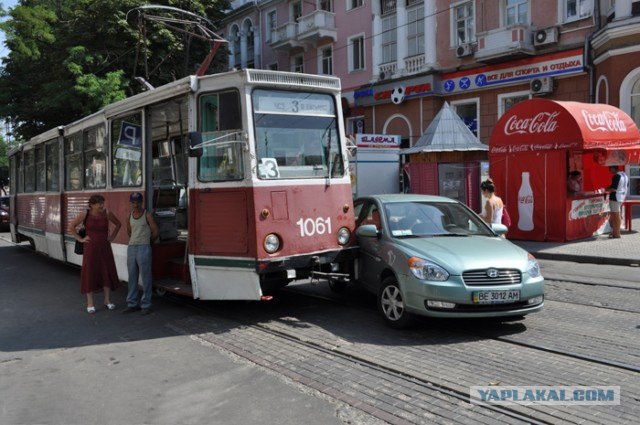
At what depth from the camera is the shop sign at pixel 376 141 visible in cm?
2106

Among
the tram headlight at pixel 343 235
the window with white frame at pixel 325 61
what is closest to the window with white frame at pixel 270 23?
the window with white frame at pixel 325 61

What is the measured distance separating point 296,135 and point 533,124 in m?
8.78

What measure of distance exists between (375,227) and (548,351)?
2.55 m

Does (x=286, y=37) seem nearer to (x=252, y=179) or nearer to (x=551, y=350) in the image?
(x=252, y=179)

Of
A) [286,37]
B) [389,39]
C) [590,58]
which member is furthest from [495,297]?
[286,37]

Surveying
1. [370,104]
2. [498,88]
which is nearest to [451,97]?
[498,88]

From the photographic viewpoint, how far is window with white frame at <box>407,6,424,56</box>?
26.2 meters

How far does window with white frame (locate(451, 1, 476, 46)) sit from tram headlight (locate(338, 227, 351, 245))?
1916 centimetres

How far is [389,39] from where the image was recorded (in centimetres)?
2797

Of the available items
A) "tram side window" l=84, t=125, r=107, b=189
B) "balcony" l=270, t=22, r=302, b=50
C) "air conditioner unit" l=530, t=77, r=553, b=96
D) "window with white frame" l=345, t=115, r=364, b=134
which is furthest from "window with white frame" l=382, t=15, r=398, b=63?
"tram side window" l=84, t=125, r=107, b=189

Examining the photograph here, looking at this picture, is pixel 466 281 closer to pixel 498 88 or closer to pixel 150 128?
pixel 150 128

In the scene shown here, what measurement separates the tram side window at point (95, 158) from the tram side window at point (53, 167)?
2024 millimetres

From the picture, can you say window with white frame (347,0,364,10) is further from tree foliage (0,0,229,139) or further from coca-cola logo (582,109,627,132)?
coca-cola logo (582,109,627,132)

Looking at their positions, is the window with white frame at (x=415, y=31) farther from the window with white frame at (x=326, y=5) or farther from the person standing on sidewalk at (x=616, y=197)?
the person standing on sidewalk at (x=616, y=197)
